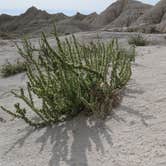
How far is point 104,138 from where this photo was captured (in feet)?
13.9

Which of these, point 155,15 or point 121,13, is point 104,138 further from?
point 121,13

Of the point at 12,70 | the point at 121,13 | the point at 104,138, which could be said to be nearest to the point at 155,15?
the point at 121,13

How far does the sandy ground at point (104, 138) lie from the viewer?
3.82 meters

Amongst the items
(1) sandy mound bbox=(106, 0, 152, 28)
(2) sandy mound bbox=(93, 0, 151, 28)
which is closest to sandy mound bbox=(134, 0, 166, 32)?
(1) sandy mound bbox=(106, 0, 152, 28)

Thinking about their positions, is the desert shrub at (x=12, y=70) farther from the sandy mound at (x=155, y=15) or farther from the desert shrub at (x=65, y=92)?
the sandy mound at (x=155, y=15)

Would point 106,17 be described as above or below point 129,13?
below

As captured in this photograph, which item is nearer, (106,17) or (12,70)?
(12,70)

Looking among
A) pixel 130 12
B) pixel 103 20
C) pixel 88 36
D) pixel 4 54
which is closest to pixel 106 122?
pixel 4 54

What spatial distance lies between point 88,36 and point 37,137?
9.50m

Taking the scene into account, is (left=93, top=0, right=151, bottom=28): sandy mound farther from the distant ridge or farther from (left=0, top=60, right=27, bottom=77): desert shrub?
(left=0, top=60, right=27, bottom=77): desert shrub

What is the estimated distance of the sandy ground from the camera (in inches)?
150

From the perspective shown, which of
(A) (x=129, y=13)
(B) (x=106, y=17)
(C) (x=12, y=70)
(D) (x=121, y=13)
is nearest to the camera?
(C) (x=12, y=70)

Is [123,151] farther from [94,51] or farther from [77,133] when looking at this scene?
[94,51]

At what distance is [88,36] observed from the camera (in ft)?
45.7
